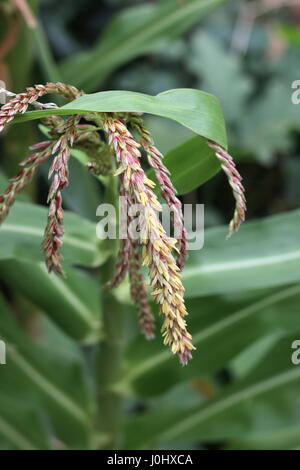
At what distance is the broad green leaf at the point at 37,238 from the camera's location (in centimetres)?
58

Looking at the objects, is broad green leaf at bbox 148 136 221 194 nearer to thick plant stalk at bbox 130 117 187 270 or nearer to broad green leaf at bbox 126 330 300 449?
thick plant stalk at bbox 130 117 187 270

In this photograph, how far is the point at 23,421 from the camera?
0.75 metres

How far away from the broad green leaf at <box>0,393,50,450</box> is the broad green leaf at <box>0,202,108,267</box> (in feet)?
0.80

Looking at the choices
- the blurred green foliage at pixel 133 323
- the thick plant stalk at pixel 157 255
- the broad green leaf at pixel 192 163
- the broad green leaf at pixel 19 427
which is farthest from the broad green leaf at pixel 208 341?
the thick plant stalk at pixel 157 255

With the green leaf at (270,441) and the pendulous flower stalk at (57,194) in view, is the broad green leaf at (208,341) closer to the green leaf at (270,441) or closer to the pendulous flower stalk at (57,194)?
the green leaf at (270,441)

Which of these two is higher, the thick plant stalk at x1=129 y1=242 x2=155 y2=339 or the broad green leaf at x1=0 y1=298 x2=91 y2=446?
the broad green leaf at x1=0 y1=298 x2=91 y2=446

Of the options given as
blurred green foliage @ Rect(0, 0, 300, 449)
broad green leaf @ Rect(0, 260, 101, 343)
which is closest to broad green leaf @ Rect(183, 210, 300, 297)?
blurred green foliage @ Rect(0, 0, 300, 449)

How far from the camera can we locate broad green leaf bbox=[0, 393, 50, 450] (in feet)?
2.47

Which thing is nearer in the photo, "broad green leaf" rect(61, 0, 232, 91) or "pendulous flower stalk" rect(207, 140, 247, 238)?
"pendulous flower stalk" rect(207, 140, 247, 238)

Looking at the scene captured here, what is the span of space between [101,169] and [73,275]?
24cm

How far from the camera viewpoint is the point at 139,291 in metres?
0.51

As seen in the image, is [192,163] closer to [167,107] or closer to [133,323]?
[167,107]

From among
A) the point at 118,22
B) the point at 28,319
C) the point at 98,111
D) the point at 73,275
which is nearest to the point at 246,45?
the point at 118,22
